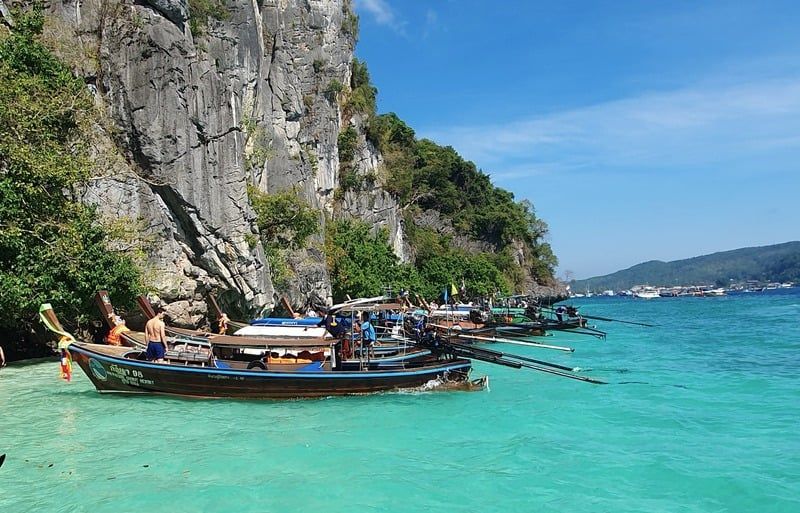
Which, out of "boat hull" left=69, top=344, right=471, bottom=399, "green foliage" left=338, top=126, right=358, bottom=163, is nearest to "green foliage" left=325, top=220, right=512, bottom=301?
"green foliage" left=338, top=126, right=358, bottom=163

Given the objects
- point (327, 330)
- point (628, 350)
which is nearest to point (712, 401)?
point (327, 330)

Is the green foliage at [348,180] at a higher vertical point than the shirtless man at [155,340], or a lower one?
higher

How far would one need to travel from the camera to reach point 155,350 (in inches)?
539

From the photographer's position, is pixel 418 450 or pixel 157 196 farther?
pixel 157 196

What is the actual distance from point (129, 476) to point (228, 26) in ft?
90.1

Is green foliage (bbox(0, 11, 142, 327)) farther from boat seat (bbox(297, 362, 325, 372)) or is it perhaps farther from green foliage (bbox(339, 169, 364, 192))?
green foliage (bbox(339, 169, 364, 192))

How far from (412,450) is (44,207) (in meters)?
13.3

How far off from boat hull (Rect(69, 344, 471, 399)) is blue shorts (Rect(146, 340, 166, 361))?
34 cm

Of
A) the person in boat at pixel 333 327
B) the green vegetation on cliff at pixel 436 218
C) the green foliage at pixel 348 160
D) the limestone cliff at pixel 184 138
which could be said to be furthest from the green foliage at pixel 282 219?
the green foliage at pixel 348 160

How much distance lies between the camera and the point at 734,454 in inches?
413

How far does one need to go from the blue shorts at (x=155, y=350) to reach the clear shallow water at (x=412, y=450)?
3.23ft

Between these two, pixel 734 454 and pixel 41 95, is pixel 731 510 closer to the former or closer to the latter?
pixel 734 454

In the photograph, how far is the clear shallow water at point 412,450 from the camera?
8.26 meters

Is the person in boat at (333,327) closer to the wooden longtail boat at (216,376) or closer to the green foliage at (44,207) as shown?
the wooden longtail boat at (216,376)
